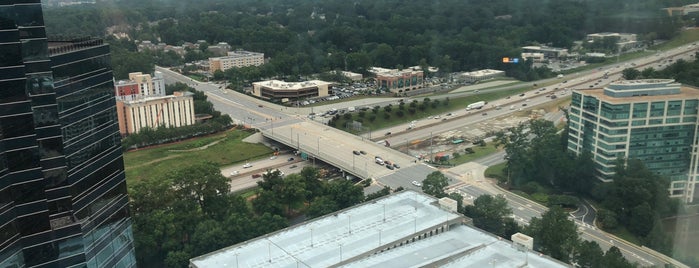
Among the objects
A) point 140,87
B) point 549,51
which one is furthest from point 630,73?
point 140,87

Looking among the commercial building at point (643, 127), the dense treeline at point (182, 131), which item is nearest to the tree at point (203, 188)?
the dense treeline at point (182, 131)

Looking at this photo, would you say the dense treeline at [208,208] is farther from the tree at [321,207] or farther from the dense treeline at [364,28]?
the dense treeline at [364,28]

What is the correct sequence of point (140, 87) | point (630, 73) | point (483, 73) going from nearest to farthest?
point (630, 73)
point (140, 87)
point (483, 73)

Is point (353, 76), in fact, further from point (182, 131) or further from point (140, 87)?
point (182, 131)

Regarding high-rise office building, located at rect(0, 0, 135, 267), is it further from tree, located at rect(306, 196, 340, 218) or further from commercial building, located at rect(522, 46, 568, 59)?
commercial building, located at rect(522, 46, 568, 59)

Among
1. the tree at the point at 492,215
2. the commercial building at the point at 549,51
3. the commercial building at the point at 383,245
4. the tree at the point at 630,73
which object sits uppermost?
the tree at the point at 630,73

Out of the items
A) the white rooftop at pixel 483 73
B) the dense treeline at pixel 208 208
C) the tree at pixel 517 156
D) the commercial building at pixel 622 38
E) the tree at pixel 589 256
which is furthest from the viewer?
the white rooftop at pixel 483 73

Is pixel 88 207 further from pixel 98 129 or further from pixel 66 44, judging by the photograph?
pixel 66 44
